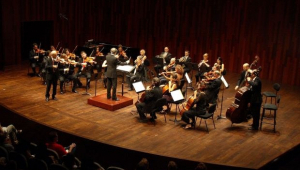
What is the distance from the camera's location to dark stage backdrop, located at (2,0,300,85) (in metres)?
13.9

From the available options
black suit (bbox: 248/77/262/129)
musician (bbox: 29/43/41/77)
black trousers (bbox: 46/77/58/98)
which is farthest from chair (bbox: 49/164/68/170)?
musician (bbox: 29/43/41/77)

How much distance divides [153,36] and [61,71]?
18.7 feet

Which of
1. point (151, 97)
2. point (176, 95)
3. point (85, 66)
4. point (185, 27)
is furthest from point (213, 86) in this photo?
point (185, 27)

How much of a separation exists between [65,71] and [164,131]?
3.75 meters

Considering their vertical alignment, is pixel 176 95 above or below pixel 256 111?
above

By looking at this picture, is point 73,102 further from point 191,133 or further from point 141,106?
point 191,133

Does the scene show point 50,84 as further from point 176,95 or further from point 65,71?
point 176,95

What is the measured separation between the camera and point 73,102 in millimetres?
11375

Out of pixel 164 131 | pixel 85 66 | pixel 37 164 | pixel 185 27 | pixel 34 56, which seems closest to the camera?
pixel 37 164

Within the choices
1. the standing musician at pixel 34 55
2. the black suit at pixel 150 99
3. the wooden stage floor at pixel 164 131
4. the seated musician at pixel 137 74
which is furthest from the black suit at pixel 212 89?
the standing musician at pixel 34 55

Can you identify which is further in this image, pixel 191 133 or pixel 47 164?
pixel 191 133

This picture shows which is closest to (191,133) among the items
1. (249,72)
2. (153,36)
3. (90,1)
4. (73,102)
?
(249,72)

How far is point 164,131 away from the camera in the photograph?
9602mm

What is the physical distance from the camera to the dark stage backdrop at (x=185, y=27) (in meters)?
13.9
